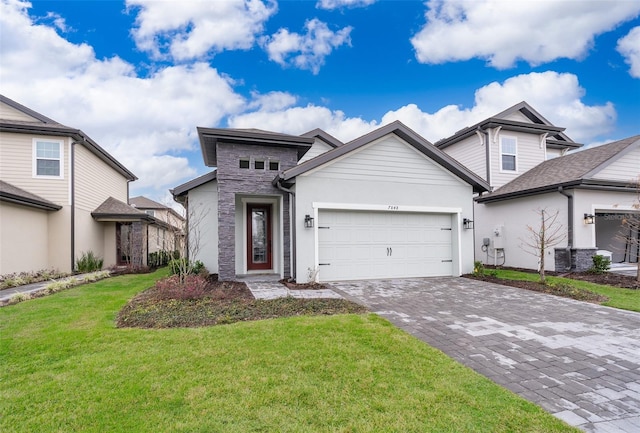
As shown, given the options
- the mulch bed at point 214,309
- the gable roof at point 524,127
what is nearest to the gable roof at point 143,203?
the gable roof at point 524,127

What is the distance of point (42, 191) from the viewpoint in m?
12.9

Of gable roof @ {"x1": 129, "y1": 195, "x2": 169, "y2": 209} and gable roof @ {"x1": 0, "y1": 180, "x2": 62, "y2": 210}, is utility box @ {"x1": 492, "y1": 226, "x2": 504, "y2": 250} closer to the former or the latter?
gable roof @ {"x1": 0, "y1": 180, "x2": 62, "y2": 210}

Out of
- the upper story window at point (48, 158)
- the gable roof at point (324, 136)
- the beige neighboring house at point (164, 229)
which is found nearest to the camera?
the beige neighboring house at point (164, 229)

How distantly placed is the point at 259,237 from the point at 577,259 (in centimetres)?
1150

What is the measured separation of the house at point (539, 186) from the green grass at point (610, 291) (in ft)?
6.78

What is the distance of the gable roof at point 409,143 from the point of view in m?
9.61

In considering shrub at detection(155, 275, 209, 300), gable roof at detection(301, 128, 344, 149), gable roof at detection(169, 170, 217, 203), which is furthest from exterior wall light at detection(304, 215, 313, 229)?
gable roof at detection(301, 128, 344, 149)

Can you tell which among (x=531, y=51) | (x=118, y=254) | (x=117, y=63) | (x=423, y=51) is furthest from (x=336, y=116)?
(x=118, y=254)

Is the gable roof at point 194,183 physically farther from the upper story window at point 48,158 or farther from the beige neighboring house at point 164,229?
the upper story window at point 48,158

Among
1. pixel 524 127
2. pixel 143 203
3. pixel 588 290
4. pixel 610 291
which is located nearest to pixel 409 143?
pixel 588 290

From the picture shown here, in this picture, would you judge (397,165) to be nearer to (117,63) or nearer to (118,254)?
(117,63)

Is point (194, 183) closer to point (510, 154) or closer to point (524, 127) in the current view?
point (510, 154)

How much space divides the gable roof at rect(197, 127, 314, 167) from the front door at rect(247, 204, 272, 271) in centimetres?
249

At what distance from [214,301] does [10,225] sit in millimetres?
9232
